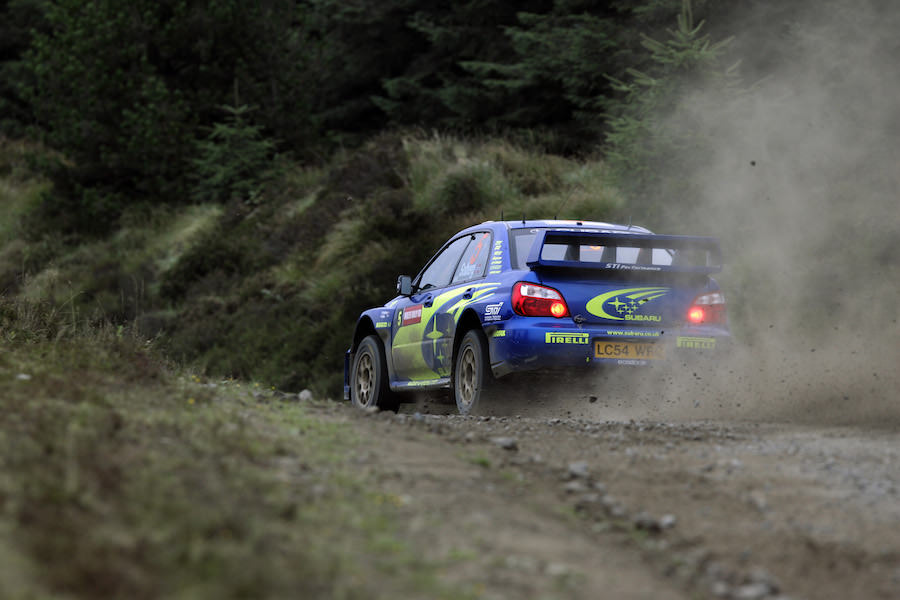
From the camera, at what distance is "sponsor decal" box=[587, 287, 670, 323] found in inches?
363

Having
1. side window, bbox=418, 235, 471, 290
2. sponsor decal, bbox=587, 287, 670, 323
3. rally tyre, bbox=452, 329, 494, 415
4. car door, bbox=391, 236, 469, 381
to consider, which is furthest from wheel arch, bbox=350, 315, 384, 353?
sponsor decal, bbox=587, 287, 670, 323

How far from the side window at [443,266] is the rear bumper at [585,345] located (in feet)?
5.72

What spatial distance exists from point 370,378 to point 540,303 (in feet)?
10.7

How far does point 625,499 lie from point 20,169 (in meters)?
35.4

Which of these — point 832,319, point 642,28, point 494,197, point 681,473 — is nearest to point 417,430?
point 681,473

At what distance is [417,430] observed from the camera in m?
7.26

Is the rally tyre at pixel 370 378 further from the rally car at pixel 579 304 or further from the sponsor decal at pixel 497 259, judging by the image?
the sponsor decal at pixel 497 259

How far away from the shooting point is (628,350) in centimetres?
917

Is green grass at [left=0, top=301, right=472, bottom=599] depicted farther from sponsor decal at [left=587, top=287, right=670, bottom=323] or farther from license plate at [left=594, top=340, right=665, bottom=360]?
sponsor decal at [left=587, top=287, right=670, bottom=323]

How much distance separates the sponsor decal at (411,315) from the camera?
11.0 m

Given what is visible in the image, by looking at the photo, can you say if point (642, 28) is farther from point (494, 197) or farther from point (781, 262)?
point (781, 262)

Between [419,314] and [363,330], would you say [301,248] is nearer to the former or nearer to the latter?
[363,330]

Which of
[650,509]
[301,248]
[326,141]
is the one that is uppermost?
[326,141]

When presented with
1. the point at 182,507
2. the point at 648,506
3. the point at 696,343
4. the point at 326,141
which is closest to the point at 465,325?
the point at 696,343
